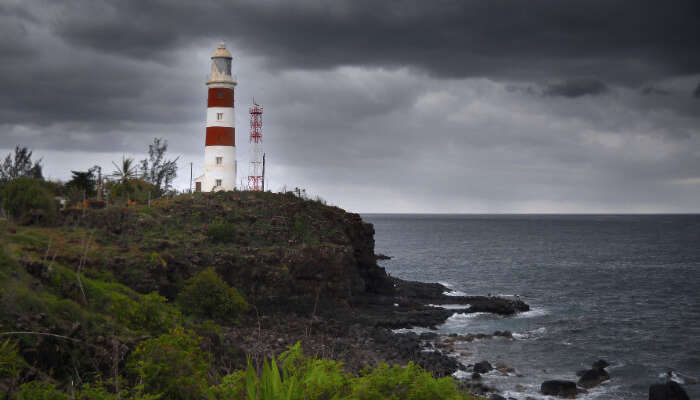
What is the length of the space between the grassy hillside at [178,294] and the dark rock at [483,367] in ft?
28.0

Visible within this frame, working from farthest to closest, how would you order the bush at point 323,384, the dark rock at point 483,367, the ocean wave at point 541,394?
1. the dark rock at point 483,367
2. the ocean wave at point 541,394
3. the bush at point 323,384

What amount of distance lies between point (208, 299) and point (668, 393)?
21.0m

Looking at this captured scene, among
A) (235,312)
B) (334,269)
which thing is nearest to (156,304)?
(235,312)

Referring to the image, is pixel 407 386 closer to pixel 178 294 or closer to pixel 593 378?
pixel 593 378

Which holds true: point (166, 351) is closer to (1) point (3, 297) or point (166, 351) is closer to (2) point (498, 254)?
(1) point (3, 297)

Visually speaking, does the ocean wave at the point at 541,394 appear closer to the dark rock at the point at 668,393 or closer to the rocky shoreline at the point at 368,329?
the rocky shoreline at the point at 368,329

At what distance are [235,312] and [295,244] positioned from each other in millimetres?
9606

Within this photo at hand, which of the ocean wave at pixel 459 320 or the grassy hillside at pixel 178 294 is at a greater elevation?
the grassy hillside at pixel 178 294

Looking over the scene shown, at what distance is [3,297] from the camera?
1292 centimetres

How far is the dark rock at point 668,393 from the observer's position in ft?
75.3

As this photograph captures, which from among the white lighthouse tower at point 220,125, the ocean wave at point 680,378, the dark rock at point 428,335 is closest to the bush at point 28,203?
the white lighthouse tower at point 220,125

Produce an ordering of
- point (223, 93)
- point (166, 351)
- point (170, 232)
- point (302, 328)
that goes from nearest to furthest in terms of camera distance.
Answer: point (166, 351)
point (302, 328)
point (170, 232)
point (223, 93)

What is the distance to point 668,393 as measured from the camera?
2306 cm

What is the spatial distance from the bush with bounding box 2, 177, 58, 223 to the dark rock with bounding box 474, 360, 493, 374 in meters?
26.6
